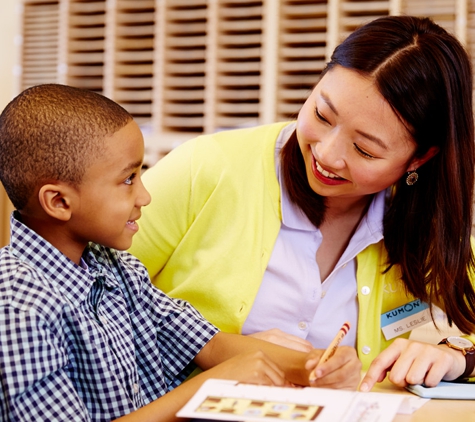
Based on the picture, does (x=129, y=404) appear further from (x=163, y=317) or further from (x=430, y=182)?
(x=430, y=182)

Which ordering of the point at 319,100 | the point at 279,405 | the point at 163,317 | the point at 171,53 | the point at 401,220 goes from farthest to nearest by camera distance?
the point at 171,53, the point at 401,220, the point at 319,100, the point at 163,317, the point at 279,405

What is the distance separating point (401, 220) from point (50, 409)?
98cm

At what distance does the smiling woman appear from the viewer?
143 cm

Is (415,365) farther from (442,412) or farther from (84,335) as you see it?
(84,335)

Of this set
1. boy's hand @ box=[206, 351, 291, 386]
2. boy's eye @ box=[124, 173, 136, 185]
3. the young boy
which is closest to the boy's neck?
the young boy

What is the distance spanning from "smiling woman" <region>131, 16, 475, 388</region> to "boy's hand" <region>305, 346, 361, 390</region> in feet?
0.87

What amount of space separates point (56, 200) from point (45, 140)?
0.33 ft

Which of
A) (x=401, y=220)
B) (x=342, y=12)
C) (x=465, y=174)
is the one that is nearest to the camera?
(x=465, y=174)

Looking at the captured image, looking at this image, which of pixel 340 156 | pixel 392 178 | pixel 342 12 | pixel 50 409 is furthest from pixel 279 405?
pixel 342 12

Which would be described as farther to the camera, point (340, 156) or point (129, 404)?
point (340, 156)

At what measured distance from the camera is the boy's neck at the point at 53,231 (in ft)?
3.80

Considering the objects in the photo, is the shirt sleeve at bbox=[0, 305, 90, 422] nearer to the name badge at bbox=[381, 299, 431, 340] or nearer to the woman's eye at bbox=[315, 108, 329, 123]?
the woman's eye at bbox=[315, 108, 329, 123]

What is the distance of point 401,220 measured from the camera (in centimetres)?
166

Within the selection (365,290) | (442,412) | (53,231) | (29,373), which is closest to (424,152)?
(365,290)
